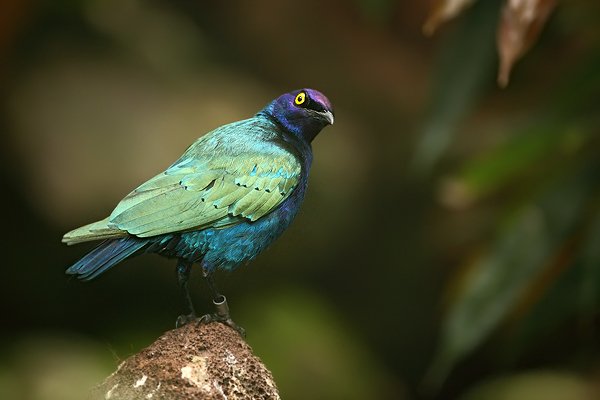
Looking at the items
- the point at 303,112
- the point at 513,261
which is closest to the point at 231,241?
the point at 303,112

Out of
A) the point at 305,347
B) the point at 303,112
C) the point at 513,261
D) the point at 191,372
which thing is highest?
the point at 303,112

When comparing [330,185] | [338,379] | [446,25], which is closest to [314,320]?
[338,379]

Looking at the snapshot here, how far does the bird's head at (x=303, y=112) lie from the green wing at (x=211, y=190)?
13 cm

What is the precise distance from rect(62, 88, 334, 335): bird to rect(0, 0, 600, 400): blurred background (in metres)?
2.35

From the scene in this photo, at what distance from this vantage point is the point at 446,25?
8844 millimetres

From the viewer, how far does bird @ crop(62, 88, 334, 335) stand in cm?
369

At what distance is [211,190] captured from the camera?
3.88 metres

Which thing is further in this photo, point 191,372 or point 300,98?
point 300,98

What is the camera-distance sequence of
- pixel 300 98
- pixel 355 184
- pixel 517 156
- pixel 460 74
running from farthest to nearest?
pixel 355 184, pixel 460 74, pixel 517 156, pixel 300 98

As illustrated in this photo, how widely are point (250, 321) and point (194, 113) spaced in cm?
185

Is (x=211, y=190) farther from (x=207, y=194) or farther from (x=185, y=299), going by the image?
(x=185, y=299)

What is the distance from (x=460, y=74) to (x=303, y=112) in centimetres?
354

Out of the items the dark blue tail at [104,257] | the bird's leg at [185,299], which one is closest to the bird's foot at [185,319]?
the bird's leg at [185,299]

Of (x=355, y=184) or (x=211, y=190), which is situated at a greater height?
(x=211, y=190)
